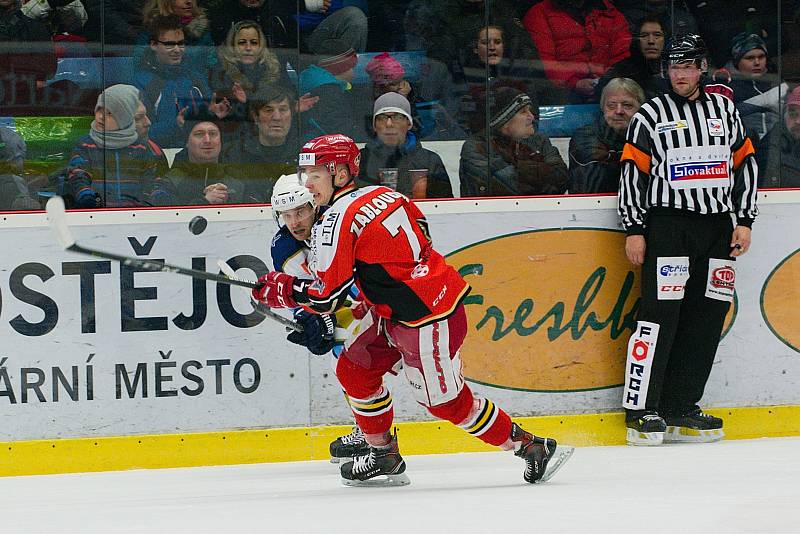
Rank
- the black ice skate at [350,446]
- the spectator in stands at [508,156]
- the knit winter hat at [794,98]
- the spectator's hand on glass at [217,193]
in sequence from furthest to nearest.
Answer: the knit winter hat at [794,98] → the spectator in stands at [508,156] → the spectator's hand on glass at [217,193] → the black ice skate at [350,446]

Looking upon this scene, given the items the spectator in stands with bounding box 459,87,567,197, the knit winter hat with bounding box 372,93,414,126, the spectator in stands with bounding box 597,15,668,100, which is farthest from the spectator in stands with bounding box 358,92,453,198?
the spectator in stands with bounding box 597,15,668,100

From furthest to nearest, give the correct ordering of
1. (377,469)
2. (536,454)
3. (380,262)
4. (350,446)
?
(350,446), (377,469), (536,454), (380,262)

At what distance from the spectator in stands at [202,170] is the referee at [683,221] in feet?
4.86

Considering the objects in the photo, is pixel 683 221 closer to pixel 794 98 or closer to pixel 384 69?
pixel 794 98

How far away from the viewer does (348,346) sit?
4.27m

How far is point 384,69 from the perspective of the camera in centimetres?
515

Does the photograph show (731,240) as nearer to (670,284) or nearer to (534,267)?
(670,284)

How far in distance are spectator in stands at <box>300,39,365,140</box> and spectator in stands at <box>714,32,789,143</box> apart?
4.77 ft

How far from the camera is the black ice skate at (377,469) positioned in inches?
169

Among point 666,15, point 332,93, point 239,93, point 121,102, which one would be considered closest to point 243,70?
point 239,93

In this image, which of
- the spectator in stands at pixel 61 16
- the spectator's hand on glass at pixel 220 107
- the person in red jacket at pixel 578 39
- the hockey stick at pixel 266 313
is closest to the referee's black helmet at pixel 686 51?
the person in red jacket at pixel 578 39

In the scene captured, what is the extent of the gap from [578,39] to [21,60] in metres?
2.09

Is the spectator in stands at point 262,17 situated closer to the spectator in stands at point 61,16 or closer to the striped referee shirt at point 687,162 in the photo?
the spectator in stands at point 61,16

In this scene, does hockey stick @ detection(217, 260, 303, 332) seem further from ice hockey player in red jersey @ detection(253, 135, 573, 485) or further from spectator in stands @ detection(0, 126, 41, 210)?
spectator in stands @ detection(0, 126, 41, 210)
